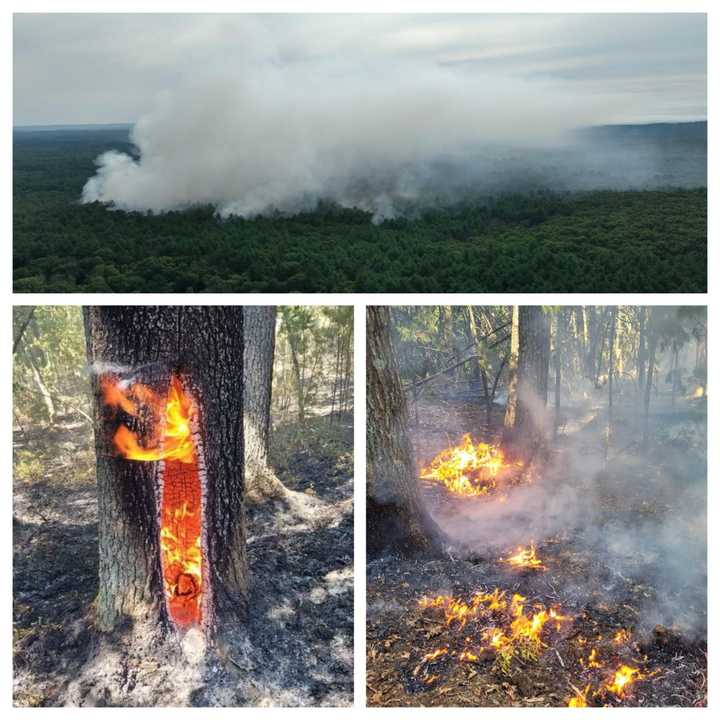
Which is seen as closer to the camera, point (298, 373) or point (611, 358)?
point (611, 358)

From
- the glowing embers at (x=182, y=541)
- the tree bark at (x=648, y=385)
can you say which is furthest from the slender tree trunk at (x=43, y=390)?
the tree bark at (x=648, y=385)

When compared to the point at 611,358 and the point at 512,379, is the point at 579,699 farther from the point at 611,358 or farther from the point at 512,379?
the point at 611,358

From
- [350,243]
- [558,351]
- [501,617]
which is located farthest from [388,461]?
[350,243]

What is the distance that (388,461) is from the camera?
595 centimetres

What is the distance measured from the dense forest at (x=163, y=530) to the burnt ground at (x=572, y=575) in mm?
509

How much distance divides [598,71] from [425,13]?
152 inches

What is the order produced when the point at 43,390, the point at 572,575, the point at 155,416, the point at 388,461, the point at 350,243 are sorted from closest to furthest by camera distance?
the point at 155,416
the point at 43,390
the point at 572,575
the point at 388,461
the point at 350,243

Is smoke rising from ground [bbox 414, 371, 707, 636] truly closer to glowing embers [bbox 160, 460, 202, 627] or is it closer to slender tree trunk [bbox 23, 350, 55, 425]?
glowing embers [bbox 160, 460, 202, 627]

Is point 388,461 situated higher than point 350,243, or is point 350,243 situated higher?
point 350,243

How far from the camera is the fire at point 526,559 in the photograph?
5.88 metres

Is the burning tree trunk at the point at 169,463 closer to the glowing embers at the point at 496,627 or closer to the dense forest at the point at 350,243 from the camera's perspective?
the glowing embers at the point at 496,627

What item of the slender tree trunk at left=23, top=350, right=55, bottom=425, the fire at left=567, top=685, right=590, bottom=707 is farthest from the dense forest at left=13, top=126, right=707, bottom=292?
the fire at left=567, top=685, right=590, bottom=707

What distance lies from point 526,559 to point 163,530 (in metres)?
2.54

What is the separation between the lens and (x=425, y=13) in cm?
881
